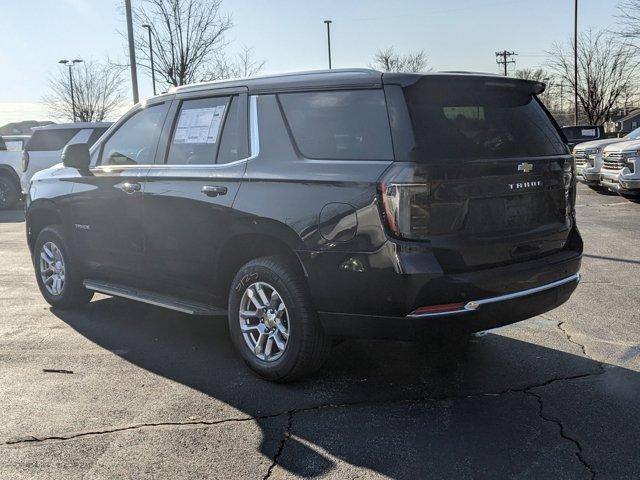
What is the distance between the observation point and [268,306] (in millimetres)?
3977

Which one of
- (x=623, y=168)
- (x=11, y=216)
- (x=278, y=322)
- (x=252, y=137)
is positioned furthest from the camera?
(x=11, y=216)

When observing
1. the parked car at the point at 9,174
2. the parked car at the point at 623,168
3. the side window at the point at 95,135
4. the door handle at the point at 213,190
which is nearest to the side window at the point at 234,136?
the door handle at the point at 213,190

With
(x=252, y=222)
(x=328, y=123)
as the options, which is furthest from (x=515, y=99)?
(x=252, y=222)

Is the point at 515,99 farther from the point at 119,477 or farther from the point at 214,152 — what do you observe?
the point at 119,477

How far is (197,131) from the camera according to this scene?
14.8ft

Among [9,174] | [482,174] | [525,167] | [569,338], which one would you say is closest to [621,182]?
[569,338]

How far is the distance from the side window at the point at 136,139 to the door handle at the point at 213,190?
81 centimetres

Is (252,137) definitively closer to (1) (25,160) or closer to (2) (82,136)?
(2) (82,136)

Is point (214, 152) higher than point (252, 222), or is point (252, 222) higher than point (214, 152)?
point (214, 152)

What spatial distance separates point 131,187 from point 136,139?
480 mm

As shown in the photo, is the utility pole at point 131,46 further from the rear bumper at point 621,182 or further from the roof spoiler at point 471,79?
the roof spoiler at point 471,79

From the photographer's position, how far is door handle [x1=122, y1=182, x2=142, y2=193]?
4.74 meters

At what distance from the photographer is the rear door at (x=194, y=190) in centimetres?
414

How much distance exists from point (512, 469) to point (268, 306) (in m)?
1.72
